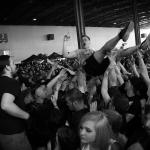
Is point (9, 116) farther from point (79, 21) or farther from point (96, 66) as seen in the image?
point (79, 21)

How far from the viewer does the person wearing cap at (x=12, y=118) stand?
2.32 m

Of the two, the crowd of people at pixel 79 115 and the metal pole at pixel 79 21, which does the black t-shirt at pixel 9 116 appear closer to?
the crowd of people at pixel 79 115

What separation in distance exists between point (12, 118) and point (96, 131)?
2.85ft

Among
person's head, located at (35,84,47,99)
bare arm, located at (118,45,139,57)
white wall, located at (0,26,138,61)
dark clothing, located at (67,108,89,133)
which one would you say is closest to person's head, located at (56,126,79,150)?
dark clothing, located at (67,108,89,133)

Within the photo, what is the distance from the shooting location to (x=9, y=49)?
12.0m

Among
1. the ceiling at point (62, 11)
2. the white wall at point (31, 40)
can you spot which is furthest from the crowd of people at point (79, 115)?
the white wall at point (31, 40)

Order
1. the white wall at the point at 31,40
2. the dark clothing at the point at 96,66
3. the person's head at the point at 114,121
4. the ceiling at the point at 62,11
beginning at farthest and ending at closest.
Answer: the white wall at the point at 31,40 → the ceiling at the point at 62,11 → the dark clothing at the point at 96,66 → the person's head at the point at 114,121

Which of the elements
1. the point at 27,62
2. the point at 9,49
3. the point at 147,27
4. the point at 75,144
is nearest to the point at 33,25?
the point at 9,49

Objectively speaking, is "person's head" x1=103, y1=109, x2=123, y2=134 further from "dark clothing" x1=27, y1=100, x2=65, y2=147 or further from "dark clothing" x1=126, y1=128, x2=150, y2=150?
"dark clothing" x1=27, y1=100, x2=65, y2=147

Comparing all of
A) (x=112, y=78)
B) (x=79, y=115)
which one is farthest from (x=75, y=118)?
(x=112, y=78)

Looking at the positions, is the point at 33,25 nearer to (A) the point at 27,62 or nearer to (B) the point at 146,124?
(A) the point at 27,62

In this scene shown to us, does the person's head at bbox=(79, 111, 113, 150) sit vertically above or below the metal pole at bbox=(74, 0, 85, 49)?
below

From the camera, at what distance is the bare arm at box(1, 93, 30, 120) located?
90.0 inches

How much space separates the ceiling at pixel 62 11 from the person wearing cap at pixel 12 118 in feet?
21.8
